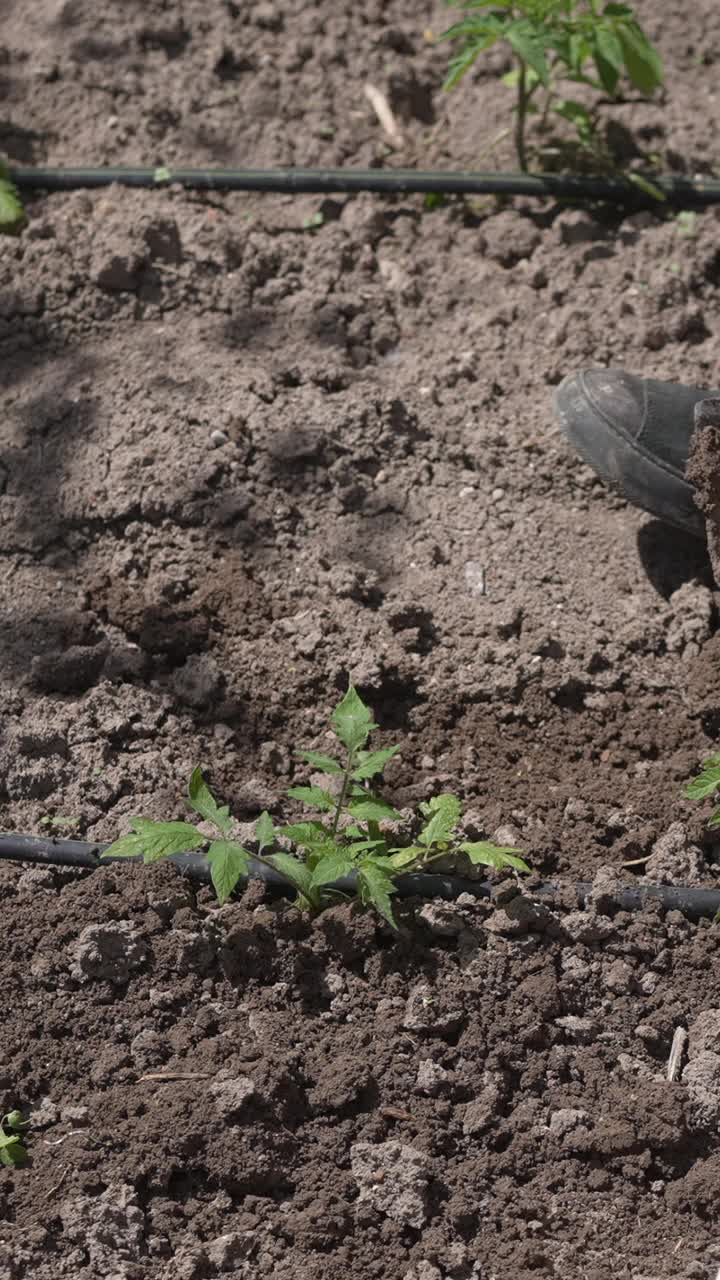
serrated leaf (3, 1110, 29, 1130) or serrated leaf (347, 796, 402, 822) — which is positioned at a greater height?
serrated leaf (347, 796, 402, 822)

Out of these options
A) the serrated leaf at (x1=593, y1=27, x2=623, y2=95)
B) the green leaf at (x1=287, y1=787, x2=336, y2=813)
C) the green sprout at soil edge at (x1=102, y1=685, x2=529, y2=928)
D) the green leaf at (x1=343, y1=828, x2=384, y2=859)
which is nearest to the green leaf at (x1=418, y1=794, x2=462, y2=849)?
the green sprout at soil edge at (x1=102, y1=685, x2=529, y2=928)

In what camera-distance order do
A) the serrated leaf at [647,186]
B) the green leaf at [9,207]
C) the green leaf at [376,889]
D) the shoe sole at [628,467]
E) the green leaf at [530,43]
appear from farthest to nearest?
the serrated leaf at [647,186] → the green leaf at [9,207] → the green leaf at [530,43] → the shoe sole at [628,467] → the green leaf at [376,889]

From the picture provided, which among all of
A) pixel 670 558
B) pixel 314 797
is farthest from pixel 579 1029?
pixel 670 558

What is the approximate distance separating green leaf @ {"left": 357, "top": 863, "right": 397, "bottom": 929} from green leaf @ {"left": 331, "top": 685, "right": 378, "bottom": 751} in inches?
10.0

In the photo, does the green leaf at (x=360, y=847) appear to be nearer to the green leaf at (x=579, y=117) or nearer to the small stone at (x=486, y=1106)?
the small stone at (x=486, y=1106)

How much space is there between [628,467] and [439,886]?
1.21 meters

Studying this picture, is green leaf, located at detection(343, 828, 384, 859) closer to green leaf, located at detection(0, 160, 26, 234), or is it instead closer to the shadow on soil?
the shadow on soil

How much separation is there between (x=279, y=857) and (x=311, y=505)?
3.73 feet

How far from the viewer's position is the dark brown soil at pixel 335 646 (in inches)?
93.0

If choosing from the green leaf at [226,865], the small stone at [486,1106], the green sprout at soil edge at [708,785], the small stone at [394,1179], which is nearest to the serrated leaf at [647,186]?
the green sprout at soil edge at [708,785]

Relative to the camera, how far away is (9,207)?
3744 millimetres

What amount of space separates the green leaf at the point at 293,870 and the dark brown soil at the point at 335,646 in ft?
0.27

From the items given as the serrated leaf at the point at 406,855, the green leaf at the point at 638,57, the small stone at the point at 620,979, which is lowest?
the small stone at the point at 620,979

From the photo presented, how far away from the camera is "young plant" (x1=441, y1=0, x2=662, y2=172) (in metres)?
3.65
